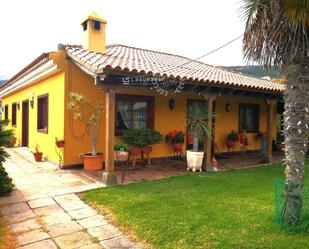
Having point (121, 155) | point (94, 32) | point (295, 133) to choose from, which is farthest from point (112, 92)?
point (295, 133)

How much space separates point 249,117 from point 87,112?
27.2ft

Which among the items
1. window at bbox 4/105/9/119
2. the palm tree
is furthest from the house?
window at bbox 4/105/9/119

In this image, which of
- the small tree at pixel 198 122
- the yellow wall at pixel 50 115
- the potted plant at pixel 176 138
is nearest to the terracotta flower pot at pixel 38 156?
the yellow wall at pixel 50 115

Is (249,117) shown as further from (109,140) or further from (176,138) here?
(109,140)

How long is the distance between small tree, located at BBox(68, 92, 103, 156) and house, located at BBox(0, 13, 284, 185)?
22 cm

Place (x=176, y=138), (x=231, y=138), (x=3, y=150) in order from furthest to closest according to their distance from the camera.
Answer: (x=231, y=138) → (x=176, y=138) → (x=3, y=150)

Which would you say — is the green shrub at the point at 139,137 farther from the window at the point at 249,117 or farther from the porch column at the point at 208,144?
the window at the point at 249,117

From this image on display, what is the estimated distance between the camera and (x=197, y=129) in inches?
339

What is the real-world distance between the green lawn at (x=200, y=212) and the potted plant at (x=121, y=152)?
1.77m

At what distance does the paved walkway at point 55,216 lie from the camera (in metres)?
4.07

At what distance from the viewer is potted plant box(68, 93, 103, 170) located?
8.52 meters

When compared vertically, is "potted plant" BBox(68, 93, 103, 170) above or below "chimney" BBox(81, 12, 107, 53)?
below

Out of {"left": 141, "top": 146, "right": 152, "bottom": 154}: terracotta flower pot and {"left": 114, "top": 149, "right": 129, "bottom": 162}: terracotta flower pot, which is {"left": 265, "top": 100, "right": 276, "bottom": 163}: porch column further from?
{"left": 114, "top": 149, "right": 129, "bottom": 162}: terracotta flower pot

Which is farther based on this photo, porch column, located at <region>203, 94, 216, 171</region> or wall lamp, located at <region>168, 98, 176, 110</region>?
wall lamp, located at <region>168, 98, 176, 110</region>
